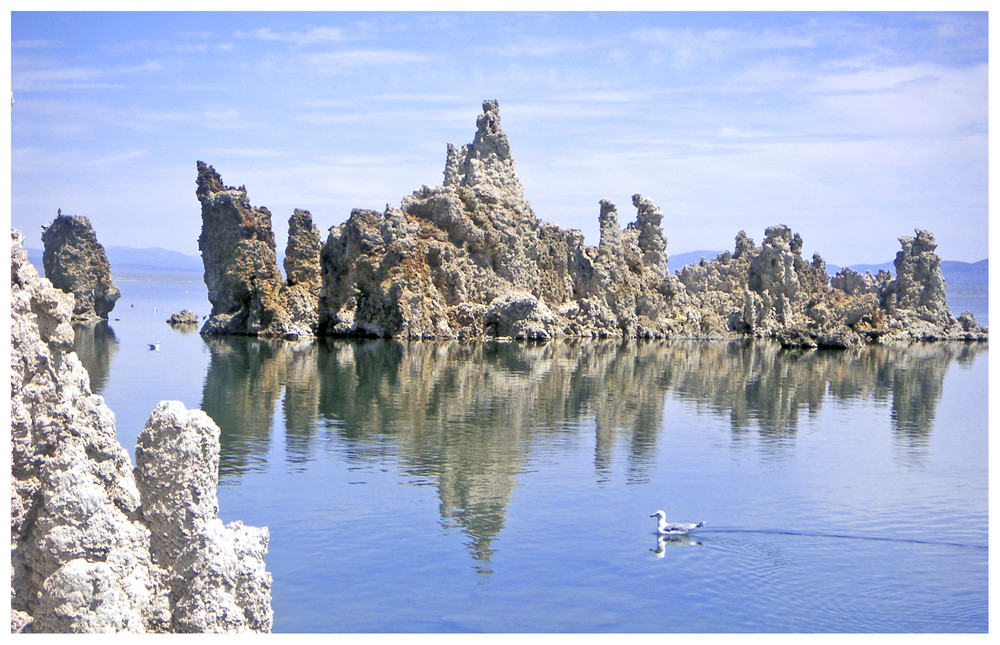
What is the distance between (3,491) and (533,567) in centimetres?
931

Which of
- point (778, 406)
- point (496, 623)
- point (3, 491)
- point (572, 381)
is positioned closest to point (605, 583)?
point (496, 623)

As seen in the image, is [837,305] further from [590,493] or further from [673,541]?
[673,541]

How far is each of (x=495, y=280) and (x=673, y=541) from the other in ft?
153

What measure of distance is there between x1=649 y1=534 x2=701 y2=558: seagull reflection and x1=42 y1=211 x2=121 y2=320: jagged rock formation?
58.2 metres

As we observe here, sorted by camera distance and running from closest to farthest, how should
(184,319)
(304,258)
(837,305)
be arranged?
1. (304,258)
2. (837,305)
3. (184,319)

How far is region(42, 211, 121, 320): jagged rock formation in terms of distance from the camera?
229 ft

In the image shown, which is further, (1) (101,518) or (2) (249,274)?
(2) (249,274)

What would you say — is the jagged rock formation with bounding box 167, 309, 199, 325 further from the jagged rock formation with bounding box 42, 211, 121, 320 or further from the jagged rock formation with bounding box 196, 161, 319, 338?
the jagged rock formation with bounding box 196, 161, 319, 338

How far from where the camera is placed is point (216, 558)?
9484 millimetres

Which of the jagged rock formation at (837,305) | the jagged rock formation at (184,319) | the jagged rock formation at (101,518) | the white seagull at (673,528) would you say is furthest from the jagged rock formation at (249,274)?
the jagged rock formation at (101,518)

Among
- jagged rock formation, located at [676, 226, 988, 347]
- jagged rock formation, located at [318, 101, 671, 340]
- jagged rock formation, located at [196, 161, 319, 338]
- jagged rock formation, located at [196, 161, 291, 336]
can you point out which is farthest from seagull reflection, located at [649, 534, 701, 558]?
jagged rock formation, located at [676, 226, 988, 347]

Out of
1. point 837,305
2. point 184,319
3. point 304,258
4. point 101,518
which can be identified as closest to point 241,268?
point 304,258

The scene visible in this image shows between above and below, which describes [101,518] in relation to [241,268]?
below

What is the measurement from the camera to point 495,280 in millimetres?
64000
